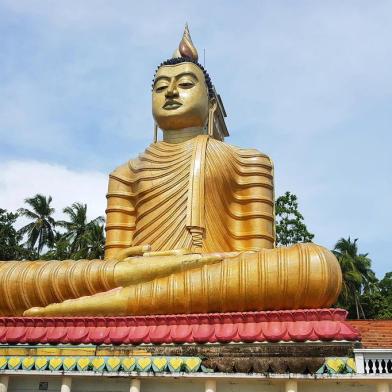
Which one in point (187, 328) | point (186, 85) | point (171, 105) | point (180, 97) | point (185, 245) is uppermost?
point (186, 85)

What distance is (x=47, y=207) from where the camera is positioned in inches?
996

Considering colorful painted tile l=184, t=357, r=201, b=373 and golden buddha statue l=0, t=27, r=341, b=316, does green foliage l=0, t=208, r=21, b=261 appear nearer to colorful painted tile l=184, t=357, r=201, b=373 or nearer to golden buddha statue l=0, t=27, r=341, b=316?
golden buddha statue l=0, t=27, r=341, b=316

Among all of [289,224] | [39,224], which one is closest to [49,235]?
[39,224]

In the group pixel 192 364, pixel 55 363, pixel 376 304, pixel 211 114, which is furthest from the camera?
pixel 376 304

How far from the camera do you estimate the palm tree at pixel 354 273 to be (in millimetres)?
21612

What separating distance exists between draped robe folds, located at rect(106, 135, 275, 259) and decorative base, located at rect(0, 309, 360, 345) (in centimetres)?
219

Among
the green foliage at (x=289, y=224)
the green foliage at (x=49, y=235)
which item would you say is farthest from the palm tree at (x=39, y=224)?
the green foliage at (x=289, y=224)

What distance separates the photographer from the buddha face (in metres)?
10.7

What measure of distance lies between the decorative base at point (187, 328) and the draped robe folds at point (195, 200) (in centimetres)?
219

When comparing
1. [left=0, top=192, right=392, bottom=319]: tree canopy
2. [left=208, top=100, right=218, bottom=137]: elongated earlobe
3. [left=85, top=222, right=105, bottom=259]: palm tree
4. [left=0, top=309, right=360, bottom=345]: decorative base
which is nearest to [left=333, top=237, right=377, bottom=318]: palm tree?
[left=0, top=192, right=392, bottom=319]: tree canopy

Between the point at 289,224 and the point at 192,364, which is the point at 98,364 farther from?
the point at 289,224

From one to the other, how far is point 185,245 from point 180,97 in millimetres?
3150

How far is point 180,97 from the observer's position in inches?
423

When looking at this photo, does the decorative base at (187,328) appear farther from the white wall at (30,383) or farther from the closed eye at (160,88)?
the closed eye at (160,88)
